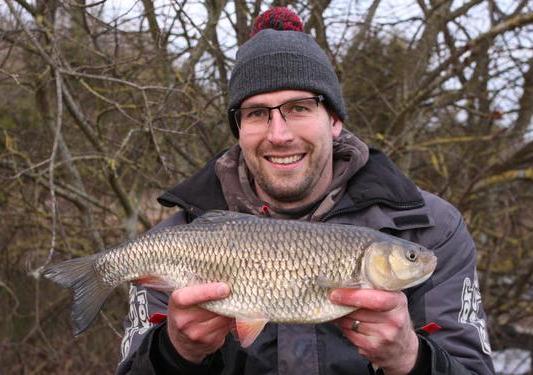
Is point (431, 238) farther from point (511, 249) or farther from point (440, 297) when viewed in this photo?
point (511, 249)

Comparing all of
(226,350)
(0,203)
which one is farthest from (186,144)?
(226,350)

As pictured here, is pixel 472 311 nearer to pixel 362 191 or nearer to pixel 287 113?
pixel 362 191

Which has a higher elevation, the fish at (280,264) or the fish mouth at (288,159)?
the fish mouth at (288,159)

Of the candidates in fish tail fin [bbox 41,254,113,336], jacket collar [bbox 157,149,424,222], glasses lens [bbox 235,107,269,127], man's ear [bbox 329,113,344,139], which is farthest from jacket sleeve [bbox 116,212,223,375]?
man's ear [bbox 329,113,344,139]

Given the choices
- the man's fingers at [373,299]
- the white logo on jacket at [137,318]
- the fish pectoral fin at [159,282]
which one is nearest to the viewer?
the man's fingers at [373,299]

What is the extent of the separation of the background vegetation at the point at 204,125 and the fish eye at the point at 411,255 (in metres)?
2.57

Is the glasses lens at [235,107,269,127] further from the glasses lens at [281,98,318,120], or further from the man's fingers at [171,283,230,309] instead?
the man's fingers at [171,283,230,309]

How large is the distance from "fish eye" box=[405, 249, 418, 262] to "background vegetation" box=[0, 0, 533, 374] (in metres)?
2.57

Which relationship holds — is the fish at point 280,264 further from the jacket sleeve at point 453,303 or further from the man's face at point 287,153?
the man's face at point 287,153

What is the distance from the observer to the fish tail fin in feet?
7.68

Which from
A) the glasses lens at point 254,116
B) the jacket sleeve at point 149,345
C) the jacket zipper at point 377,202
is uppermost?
the glasses lens at point 254,116

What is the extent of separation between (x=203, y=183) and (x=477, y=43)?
3107 mm

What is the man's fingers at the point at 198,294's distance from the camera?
2.04m

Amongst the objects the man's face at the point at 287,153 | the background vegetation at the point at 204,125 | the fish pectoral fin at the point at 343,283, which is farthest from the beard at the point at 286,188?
the background vegetation at the point at 204,125
